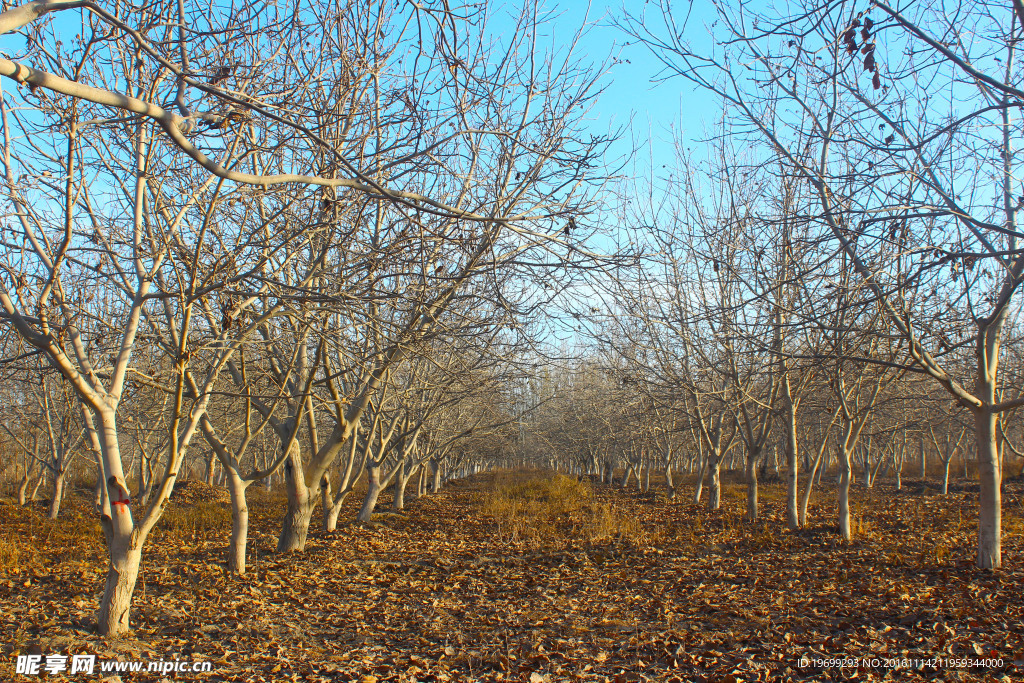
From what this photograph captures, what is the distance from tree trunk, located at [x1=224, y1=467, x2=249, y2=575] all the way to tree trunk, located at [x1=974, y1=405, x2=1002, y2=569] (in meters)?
8.17

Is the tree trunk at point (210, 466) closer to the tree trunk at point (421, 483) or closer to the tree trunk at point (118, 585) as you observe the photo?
the tree trunk at point (421, 483)

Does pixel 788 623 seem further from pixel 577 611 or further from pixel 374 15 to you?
pixel 374 15

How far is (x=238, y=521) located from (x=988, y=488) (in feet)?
27.9

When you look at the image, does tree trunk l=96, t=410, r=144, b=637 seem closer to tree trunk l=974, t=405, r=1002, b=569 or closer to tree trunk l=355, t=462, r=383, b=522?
tree trunk l=355, t=462, r=383, b=522

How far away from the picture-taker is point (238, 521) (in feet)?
23.8

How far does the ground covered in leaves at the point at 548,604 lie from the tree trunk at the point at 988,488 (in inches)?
9.0

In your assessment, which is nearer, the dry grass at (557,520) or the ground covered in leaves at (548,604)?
the ground covered in leaves at (548,604)

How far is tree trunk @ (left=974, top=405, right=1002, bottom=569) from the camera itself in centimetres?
611

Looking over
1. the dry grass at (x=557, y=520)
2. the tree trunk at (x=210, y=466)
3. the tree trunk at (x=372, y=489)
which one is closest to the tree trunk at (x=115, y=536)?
the dry grass at (x=557, y=520)

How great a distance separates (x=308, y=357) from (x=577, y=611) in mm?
5048

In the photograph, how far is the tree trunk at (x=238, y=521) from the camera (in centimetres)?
706

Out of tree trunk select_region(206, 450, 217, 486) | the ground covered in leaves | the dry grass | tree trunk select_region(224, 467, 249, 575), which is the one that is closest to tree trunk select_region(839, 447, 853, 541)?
the ground covered in leaves

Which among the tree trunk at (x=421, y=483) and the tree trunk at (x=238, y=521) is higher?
the tree trunk at (x=238, y=521)

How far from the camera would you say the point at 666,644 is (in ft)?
15.4
